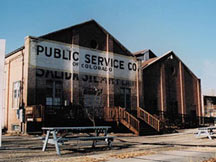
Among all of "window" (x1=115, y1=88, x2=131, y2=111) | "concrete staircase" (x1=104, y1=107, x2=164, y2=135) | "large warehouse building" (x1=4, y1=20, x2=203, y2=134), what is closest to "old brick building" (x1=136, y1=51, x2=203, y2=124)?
"large warehouse building" (x1=4, y1=20, x2=203, y2=134)

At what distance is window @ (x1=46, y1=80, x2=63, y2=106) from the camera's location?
21.6 meters

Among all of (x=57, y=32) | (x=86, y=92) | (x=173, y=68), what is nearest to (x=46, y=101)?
(x=86, y=92)

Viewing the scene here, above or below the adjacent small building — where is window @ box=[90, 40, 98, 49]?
above

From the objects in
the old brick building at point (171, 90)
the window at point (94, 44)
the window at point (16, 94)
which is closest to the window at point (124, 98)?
the old brick building at point (171, 90)

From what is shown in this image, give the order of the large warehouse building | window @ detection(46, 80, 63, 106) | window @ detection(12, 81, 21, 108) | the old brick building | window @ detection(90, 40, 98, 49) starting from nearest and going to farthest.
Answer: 1. the large warehouse building
2. window @ detection(46, 80, 63, 106)
3. window @ detection(12, 81, 21, 108)
4. window @ detection(90, 40, 98, 49)
5. the old brick building

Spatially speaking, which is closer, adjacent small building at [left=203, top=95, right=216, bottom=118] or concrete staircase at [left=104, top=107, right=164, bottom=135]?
concrete staircase at [left=104, top=107, right=164, bottom=135]

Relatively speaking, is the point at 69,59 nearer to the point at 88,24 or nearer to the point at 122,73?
the point at 88,24

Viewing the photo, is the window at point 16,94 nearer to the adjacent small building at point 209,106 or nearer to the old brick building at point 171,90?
the old brick building at point 171,90

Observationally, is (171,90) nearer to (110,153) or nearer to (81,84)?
(81,84)

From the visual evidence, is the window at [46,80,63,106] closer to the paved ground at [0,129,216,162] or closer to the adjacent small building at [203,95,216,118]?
the paved ground at [0,129,216,162]

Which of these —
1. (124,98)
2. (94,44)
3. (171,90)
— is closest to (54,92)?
(94,44)

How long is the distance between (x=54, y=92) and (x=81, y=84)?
2.66 metres

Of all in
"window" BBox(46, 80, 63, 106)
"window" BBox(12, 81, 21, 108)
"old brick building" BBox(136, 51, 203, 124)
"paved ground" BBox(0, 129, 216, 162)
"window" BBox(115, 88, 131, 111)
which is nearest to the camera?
"paved ground" BBox(0, 129, 216, 162)

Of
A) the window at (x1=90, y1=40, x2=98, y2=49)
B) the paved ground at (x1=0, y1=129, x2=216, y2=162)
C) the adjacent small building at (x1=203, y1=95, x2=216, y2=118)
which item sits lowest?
the paved ground at (x1=0, y1=129, x2=216, y2=162)
